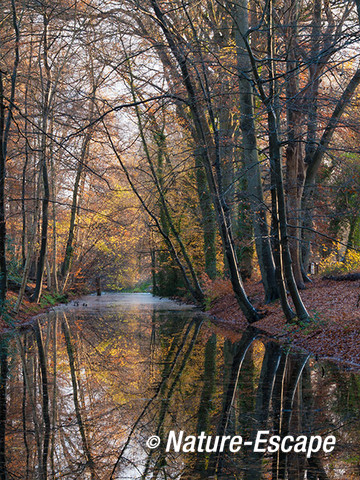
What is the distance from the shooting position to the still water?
4.32 meters

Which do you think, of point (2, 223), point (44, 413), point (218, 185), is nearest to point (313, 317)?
point (218, 185)

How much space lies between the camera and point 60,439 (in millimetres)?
5098

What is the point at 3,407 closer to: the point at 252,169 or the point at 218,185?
the point at 218,185

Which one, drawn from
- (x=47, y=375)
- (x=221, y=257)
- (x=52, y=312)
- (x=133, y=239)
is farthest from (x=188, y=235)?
(x=47, y=375)

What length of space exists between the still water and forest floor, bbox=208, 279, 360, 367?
690 millimetres

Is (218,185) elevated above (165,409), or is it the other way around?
(218,185)

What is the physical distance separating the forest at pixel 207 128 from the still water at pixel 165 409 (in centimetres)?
307

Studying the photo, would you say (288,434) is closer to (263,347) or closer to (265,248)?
(263,347)

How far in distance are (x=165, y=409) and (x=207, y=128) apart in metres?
14.1

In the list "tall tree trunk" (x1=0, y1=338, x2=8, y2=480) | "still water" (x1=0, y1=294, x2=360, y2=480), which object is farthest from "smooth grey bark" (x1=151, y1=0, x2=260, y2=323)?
"tall tree trunk" (x1=0, y1=338, x2=8, y2=480)

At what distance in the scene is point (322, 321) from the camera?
40.4 ft

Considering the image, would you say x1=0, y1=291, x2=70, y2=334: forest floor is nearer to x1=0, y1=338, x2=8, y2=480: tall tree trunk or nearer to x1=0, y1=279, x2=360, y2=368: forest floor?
x1=0, y1=279, x2=360, y2=368: forest floor

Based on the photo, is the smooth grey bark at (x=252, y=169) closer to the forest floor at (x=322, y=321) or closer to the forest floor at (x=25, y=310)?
the forest floor at (x=322, y=321)

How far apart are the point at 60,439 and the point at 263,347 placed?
7205mm
